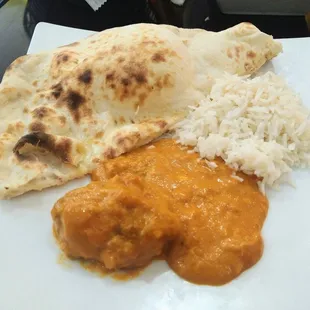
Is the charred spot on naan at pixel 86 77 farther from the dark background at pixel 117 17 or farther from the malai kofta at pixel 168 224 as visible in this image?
the dark background at pixel 117 17

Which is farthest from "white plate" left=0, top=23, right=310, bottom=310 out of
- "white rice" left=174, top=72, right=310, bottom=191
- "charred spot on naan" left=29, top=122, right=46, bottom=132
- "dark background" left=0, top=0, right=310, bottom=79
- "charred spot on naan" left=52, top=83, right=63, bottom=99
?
"dark background" left=0, top=0, right=310, bottom=79

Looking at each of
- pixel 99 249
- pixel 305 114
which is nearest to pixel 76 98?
pixel 99 249

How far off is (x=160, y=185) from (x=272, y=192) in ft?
1.54

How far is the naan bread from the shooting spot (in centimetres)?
180

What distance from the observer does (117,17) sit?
300 cm

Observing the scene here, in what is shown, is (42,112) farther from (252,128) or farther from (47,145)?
(252,128)

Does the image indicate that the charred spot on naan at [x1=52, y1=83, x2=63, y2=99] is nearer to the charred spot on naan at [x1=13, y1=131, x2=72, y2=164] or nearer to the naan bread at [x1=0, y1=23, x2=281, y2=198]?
the naan bread at [x1=0, y1=23, x2=281, y2=198]

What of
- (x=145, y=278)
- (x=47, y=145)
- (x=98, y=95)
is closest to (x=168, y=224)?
(x=145, y=278)

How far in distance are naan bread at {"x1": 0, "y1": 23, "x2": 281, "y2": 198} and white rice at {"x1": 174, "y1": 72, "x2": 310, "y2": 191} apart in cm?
11

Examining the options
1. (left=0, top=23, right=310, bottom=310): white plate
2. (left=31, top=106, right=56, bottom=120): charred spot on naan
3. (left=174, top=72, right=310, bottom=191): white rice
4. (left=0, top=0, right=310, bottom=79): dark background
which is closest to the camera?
(left=0, top=23, right=310, bottom=310): white plate

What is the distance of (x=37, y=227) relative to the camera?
1.65 m

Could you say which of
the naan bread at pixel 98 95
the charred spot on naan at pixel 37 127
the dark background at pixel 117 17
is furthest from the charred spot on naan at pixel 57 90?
the dark background at pixel 117 17

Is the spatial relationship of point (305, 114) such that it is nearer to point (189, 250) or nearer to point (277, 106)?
point (277, 106)

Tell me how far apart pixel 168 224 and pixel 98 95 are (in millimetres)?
776
